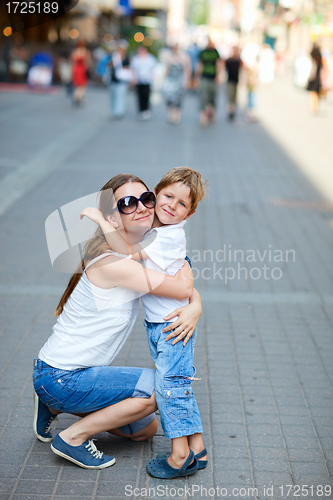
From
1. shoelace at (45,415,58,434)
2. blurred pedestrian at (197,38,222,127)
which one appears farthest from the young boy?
blurred pedestrian at (197,38,222,127)

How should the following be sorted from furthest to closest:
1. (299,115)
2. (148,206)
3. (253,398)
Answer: (299,115) < (253,398) < (148,206)

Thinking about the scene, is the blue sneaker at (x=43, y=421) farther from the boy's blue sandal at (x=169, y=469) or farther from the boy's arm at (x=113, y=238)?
the boy's arm at (x=113, y=238)

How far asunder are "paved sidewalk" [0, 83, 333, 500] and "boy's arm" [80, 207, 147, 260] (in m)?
1.08

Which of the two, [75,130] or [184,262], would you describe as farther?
[75,130]

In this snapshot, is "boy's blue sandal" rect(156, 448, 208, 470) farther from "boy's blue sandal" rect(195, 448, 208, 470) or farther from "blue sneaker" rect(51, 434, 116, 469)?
"blue sneaker" rect(51, 434, 116, 469)

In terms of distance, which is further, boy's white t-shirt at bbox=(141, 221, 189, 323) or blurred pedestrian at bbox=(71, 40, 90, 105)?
blurred pedestrian at bbox=(71, 40, 90, 105)

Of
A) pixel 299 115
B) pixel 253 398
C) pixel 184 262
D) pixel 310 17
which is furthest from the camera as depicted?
pixel 310 17

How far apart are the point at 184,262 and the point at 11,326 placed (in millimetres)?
1981

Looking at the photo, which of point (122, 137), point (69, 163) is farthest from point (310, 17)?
point (69, 163)

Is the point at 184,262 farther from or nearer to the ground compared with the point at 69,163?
farther from the ground

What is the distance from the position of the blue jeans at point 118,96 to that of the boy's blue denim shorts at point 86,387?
1286cm

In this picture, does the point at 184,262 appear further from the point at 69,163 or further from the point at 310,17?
the point at 310,17

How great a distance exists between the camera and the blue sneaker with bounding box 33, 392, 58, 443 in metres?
2.75

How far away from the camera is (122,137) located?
1241 cm
